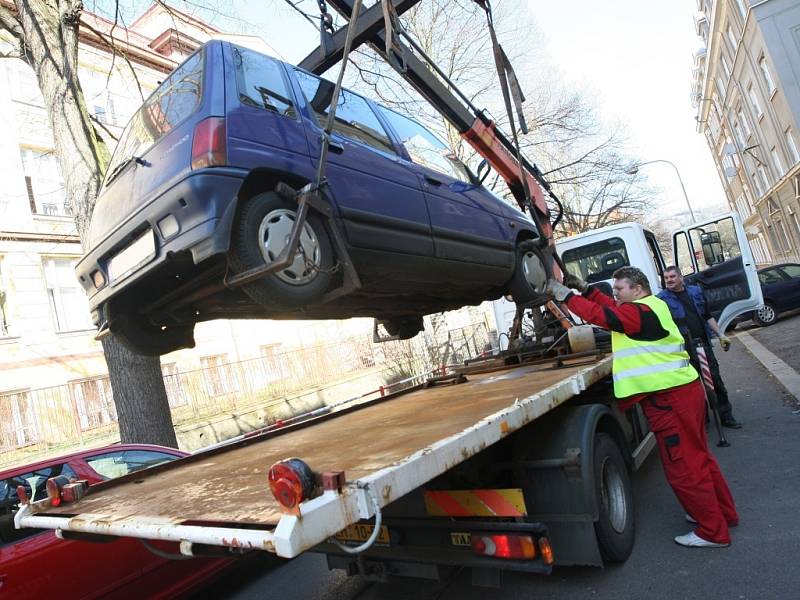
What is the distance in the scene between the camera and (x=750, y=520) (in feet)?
11.8

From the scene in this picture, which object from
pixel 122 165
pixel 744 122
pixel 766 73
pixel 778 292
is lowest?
pixel 778 292

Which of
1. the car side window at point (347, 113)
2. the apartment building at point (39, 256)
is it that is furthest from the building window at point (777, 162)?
the car side window at point (347, 113)

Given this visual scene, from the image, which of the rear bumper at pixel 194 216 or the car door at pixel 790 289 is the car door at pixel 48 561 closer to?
the rear bumper at pixel 194 216

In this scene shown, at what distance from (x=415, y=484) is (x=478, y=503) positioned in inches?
35.6

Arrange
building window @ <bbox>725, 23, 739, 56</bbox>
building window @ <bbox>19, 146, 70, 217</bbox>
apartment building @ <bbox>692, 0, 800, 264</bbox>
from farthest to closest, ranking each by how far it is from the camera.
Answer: building window @ <bbox>725, 23, 739, 56</bbox>, apartment building @ <bbox>692, 0, 800, 264</bbox>, building window @ <bbox>19, 146, 70, 217</bbox>

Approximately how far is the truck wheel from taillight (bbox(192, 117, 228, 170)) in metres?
2.56

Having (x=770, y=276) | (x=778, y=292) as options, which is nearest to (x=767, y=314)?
(x=778, y=292)

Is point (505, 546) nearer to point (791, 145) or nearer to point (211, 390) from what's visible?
point (211, 390)

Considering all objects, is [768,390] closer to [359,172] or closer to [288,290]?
[359,172]

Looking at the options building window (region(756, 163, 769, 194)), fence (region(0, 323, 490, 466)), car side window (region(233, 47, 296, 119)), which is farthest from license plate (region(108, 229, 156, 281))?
building window (region(756, 163, 769, 194))

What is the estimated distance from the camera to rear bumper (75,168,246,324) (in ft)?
8.88

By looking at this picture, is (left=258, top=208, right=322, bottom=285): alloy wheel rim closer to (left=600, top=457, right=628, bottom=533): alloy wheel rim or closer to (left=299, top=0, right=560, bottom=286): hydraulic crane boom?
(left=299, top=0, right=560, bottom=286): hydraulic crane boom

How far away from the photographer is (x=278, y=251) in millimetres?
2965

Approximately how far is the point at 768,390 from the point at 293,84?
6847mm
